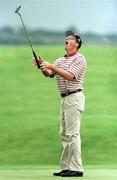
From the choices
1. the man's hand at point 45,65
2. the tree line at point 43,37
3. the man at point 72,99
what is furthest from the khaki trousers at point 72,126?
the tree line at point 43,37

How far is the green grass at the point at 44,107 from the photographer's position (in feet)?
27.8

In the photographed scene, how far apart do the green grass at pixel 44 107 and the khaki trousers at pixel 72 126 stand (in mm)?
2295

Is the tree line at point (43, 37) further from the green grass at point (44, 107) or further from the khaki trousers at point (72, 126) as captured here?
the khaki trousers at point (72, 126)

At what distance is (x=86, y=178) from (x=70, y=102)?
61 centimetres

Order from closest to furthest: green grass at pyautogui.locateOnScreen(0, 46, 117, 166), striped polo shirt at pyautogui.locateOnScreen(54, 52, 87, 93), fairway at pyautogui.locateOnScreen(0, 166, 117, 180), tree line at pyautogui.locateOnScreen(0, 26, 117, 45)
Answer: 1. striped polo shirt at pyautogui.locateOnScreen(54, 52, 87, 93)
2. fairway at pyautogui.locateOnScreen(0, 166, 117, 180)
3. green grass at pyautogui.locateOnScreen(0, 46, 117, 166)
4. tree line at pyautogui.locateOnScreen(0, 26, 117, 45)

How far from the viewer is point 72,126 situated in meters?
5.83

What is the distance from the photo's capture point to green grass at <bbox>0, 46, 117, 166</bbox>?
8.46 metres

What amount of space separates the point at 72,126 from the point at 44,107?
3.36 metres

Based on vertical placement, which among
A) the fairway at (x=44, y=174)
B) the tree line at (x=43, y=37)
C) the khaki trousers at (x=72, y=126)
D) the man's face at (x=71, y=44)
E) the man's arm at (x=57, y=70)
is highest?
the tree line at (x=43, y=37)

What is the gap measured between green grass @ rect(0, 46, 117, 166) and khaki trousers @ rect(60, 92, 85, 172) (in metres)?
2.30

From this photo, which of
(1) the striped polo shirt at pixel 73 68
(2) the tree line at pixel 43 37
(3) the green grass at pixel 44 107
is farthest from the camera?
(2) the tree line at pixel 43 37

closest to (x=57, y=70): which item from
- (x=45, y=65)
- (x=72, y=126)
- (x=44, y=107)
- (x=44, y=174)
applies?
(x=45, y=65)

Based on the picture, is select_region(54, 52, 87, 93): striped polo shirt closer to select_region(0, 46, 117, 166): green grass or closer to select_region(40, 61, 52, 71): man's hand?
select_region(40, 61, 52, 71): man's hand

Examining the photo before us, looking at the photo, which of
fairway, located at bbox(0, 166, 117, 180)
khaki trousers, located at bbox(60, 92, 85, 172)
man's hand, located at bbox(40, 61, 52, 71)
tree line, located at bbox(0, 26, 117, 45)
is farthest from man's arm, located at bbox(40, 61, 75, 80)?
tree line, located at bbox(0, 26, 117, 45)
